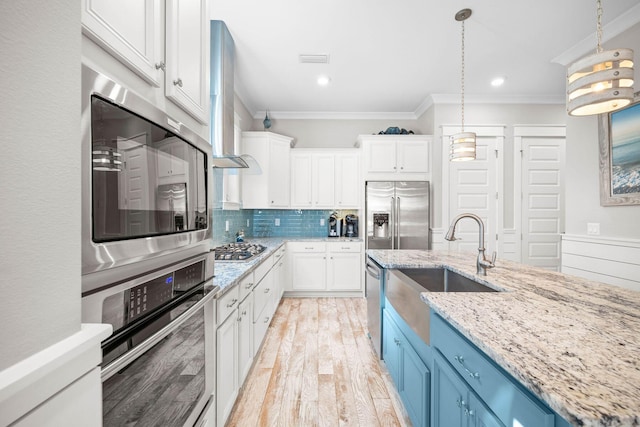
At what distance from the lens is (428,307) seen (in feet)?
4.28

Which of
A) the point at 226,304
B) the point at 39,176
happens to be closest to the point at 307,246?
the point at 226,304

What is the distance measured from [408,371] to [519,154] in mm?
→ 3867

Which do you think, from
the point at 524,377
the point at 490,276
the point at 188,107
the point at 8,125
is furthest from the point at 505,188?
the point at 8,125

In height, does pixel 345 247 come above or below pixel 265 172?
below

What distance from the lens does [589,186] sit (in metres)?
2.79

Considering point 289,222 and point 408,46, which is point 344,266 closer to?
point 289,222

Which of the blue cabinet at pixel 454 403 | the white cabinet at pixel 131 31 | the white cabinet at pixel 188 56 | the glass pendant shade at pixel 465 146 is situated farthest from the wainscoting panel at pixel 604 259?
the white cabinet at pixel 131 31

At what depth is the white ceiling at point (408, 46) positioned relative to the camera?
2.31 metres

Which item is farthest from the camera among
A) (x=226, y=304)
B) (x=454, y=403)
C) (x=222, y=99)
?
(x=222, y=99)

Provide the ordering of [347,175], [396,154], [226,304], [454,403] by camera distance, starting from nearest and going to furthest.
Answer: [454,403] → [226,304] → [396,154] → [347,175]

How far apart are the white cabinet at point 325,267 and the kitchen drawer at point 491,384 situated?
3.03 meters

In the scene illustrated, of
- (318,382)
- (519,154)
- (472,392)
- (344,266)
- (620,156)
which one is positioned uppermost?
(519,154)

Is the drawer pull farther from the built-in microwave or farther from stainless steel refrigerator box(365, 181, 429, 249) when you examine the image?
stainless steel refrigerator box(365, 181, 429, 249)

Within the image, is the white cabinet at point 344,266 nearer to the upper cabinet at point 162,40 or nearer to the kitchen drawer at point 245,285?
the kitchen drawer at point 245,285
